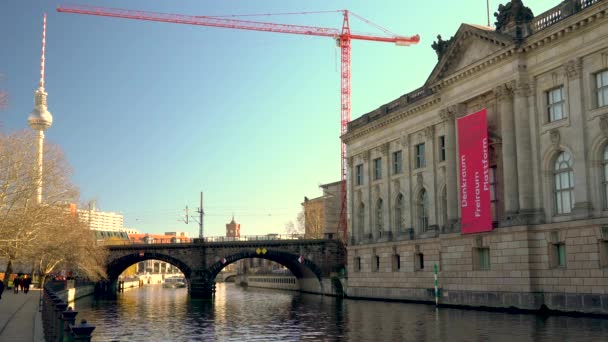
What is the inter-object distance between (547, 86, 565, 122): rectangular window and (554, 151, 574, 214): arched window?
101 inches

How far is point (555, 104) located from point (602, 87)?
13.9 feet

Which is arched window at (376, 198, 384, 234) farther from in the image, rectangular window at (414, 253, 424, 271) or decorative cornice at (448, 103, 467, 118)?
decorative cornice at (448, 103, 467, 118)

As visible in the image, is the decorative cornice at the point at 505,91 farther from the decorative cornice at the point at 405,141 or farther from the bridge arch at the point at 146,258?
the bridge arch at the point at 146,258

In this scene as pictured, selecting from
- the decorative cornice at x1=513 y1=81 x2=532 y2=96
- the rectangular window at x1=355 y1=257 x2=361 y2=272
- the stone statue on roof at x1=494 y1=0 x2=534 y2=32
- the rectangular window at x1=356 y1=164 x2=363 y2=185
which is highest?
the stone statue on roof at x1=494 y1=0 x2=534 y2=32

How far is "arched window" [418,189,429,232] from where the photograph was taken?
2606 inches

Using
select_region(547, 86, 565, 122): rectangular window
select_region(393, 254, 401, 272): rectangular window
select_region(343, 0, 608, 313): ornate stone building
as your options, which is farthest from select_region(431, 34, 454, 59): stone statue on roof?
select_region(393, 254, 401, 272): rectangular window

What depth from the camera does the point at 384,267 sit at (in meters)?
71.7

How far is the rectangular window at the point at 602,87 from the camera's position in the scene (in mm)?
43719

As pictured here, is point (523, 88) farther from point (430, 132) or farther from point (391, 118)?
point (391, 118)

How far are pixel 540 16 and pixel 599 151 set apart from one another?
1058 cm

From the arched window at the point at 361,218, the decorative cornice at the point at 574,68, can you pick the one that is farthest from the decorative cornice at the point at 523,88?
the arched window at the point at 361,218

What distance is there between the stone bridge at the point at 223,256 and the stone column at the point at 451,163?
38614 millimetres

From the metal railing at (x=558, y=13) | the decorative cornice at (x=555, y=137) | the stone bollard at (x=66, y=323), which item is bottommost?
the stone bollard at (x=66, y=323)

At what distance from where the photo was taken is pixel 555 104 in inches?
1885
